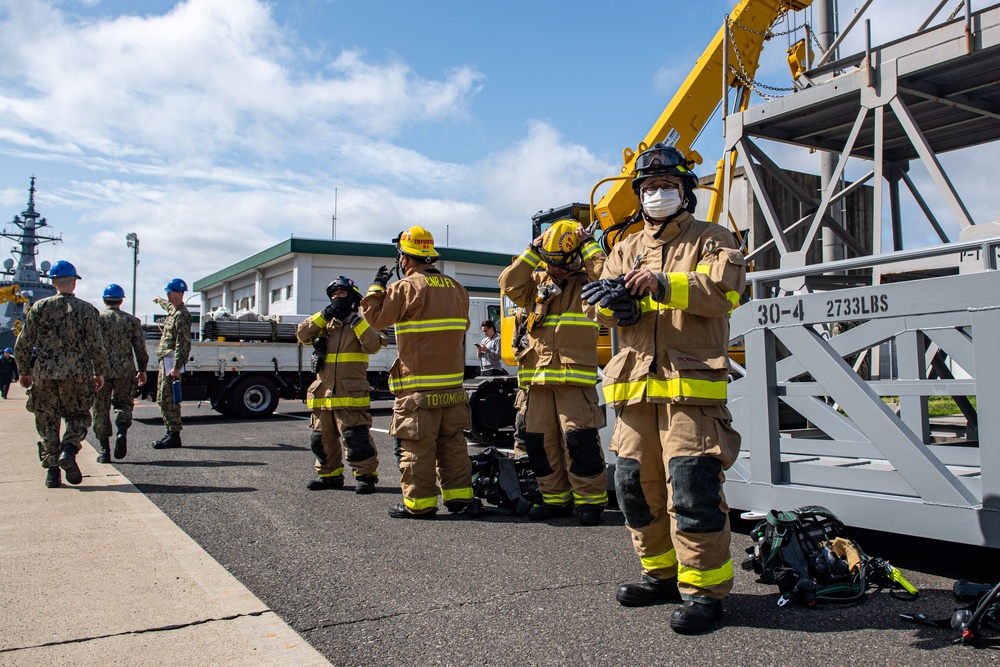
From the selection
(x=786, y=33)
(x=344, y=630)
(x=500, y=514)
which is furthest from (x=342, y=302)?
(x=786, y=33)

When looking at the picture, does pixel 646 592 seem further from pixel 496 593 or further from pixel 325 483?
pixel 325 483

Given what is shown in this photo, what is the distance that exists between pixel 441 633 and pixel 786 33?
7.90m

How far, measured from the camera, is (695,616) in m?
3.18

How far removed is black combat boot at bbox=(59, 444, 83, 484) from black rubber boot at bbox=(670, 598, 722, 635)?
5.50 m

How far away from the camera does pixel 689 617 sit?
125 inches

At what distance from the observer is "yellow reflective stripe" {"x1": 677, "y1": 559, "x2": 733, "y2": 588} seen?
3.25m

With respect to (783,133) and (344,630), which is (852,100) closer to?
(783,133)

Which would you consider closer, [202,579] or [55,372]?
[202,579]

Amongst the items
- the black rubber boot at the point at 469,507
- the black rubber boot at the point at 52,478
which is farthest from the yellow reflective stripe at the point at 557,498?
the black rubber boot at the point at 52,478

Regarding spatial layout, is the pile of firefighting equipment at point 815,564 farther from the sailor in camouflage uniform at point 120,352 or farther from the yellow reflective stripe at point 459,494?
the sailor in camouflage uniform at point 120,352

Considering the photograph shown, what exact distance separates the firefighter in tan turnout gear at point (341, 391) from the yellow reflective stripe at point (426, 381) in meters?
0.98

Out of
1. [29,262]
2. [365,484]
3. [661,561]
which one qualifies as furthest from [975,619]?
[29,262]

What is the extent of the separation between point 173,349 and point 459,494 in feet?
18.5

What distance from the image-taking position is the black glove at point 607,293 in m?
3.33
